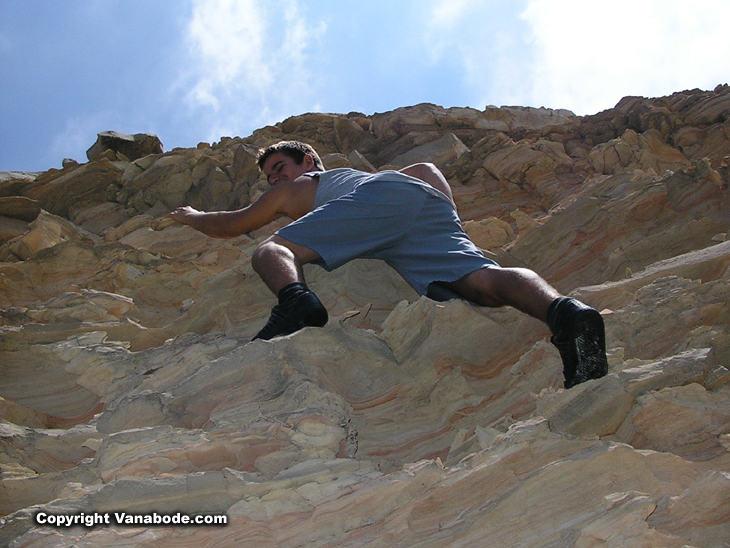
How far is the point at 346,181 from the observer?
5039 millimetres

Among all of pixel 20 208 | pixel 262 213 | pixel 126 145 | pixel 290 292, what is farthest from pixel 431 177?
pixel 126 145

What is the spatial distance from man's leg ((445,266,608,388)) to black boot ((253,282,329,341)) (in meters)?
0.99

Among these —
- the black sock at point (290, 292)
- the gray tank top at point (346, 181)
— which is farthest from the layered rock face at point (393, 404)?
the gray tank top at point (346, 181)

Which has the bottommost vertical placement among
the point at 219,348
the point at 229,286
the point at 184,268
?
the point at 219,348

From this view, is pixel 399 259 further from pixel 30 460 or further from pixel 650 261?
pixel 30 460

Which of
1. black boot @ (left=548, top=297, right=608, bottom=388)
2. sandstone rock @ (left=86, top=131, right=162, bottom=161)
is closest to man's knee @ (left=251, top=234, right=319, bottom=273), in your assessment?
black boot @ (left=548, top=297, right=608, bottom=388)

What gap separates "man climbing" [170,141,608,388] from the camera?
334cm

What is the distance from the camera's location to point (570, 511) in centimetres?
255

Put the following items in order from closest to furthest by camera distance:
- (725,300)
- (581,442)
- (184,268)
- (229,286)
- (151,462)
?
(581,442) < (151,462) < (725,300) < (229,286) < (184,268)

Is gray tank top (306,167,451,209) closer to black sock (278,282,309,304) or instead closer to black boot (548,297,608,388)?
black sock (278,282,309,304)

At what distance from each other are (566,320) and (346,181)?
2.19 m

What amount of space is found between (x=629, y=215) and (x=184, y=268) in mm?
4340

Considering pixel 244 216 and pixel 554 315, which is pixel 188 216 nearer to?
pixel 244 216

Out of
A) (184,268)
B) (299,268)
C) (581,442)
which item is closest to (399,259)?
(299,268)
